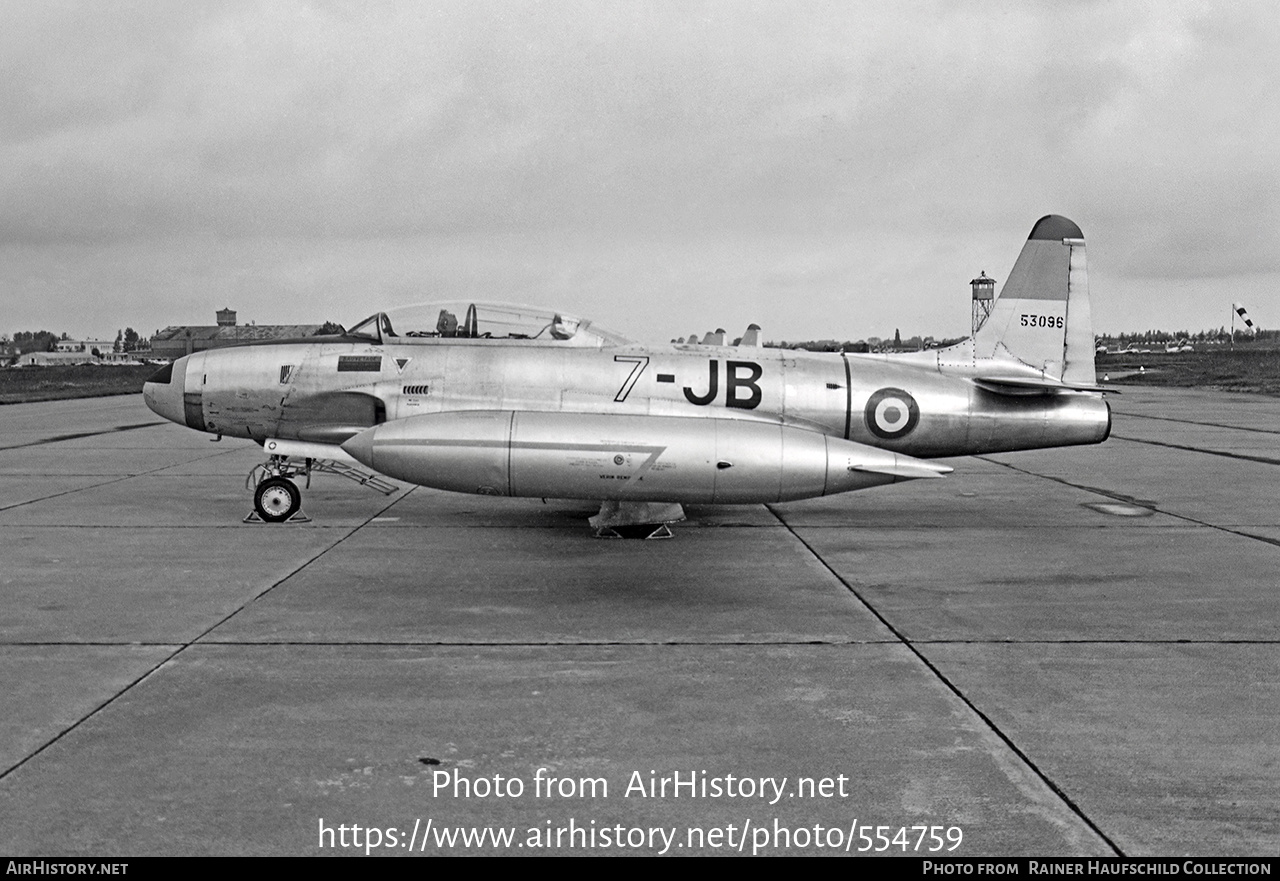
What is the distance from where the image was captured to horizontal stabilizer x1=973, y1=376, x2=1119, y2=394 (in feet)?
37.2

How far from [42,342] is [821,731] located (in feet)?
717

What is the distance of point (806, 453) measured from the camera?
9.45 metres

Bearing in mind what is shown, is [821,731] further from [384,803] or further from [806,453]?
[806,453]

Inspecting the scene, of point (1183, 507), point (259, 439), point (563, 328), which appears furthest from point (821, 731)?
point (1183, 507)

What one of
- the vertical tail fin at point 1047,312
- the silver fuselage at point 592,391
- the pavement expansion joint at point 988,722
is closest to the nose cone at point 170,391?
the silver fuselage at point 592,391

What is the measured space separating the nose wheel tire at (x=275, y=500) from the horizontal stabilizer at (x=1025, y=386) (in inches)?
303

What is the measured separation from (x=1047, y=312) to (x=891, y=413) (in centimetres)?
277

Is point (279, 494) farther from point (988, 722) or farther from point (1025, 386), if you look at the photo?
point (988, 722)

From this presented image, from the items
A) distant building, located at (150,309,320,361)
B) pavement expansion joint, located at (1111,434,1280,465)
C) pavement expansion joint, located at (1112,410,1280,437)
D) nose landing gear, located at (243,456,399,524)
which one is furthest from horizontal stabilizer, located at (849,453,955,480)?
distant building, located at (150,309,320,361)

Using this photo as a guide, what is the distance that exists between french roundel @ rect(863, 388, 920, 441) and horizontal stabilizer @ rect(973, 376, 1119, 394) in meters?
0.87

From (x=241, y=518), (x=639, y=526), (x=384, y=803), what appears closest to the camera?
(x=384, y=803)

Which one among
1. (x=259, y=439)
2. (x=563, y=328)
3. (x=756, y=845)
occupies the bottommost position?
(x=756, y=845)

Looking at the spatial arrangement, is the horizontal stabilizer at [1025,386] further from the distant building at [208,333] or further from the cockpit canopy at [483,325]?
the distant building at [208,333]

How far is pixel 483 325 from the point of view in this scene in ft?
36.7
